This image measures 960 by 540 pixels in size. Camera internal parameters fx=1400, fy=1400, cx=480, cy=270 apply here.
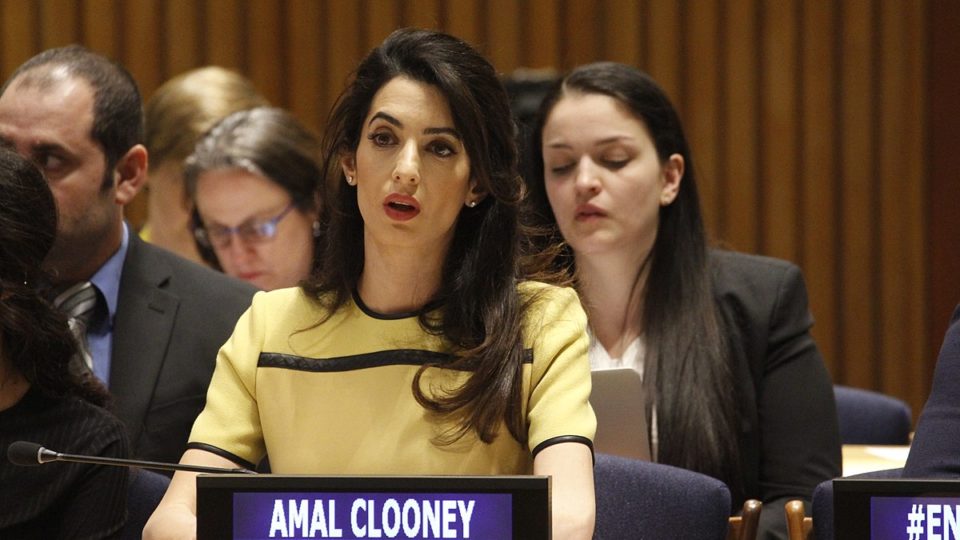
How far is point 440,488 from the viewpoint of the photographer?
152cm

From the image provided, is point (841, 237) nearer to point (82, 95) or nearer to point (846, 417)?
point (846, 417)

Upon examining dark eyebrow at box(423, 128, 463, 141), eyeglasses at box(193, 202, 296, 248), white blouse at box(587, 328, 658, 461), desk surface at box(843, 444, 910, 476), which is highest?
dark eyebrow at box(423, 128, 463, 141)

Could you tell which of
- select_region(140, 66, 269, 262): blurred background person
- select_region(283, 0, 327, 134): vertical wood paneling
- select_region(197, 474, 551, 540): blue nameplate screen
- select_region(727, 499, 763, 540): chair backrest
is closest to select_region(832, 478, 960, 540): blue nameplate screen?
select_region(197, 474, 551, 540): blue nameplate screen

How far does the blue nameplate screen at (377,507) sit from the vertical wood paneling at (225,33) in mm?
3814

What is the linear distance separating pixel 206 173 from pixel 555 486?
1.91 metres

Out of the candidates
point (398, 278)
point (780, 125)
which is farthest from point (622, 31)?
point (398, 278)

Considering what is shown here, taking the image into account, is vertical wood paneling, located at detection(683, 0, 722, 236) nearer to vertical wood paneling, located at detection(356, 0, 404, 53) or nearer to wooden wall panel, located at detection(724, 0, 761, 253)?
wooden wall panel, located at detection(724, 0, 761, 253)

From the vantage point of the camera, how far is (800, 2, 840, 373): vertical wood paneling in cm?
511

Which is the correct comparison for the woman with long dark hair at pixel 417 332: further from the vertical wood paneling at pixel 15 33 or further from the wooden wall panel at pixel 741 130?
the vertical wood paneling at pixel 15 33

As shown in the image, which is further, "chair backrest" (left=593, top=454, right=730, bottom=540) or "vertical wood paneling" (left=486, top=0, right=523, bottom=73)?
"vertical wood paneling" (left=486, top=0, right=523, bottom=73)

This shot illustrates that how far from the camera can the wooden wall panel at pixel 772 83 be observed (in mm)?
5113

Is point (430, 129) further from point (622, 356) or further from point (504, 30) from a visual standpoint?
point (504, 30)

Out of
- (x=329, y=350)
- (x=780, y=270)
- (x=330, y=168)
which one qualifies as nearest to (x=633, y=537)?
(x=329, y=350)

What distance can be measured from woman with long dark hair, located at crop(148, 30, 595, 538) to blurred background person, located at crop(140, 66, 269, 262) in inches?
70.8
